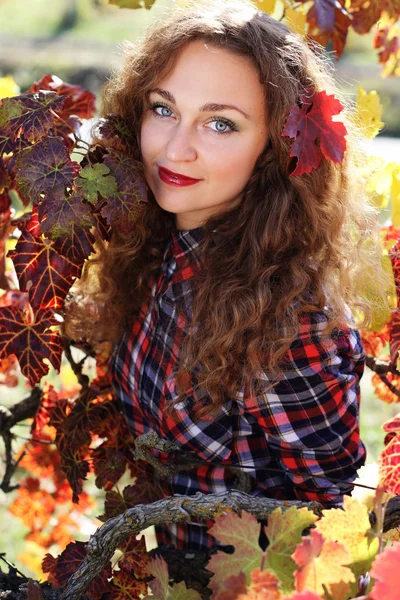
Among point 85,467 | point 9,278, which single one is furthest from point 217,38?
point 85,467

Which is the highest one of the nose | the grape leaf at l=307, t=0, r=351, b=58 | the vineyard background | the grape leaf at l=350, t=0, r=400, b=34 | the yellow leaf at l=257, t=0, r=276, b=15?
the vineyard background

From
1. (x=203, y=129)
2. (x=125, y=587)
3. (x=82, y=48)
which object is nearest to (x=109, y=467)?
(x=125, y=587)

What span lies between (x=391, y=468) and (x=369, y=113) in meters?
0.96

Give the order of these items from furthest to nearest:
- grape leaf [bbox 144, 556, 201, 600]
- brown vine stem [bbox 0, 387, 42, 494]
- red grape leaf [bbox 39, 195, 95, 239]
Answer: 1. brown vine stem [bbox 0, 387, 42, 494]
2. red grape leaf [bbox 39, 195, 95, 239]
3. grape leaf [bbox 144, 556, 201, 600]

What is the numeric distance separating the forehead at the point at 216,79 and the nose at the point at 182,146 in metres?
0.06

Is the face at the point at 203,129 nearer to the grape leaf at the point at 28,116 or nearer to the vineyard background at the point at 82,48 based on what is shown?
the grape leaf at the point at 28,116

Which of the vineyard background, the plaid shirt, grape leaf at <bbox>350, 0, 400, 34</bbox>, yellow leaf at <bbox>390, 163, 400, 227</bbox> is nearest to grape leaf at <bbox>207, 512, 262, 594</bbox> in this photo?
the plaid shirt

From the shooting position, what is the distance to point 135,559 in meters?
1.44

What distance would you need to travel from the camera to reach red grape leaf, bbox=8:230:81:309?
142 cm

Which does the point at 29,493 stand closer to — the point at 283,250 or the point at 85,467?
the point at 85,467

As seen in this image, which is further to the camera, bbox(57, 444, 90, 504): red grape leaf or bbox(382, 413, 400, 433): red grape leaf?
bbox(57, 444, 90, 504): red grape leaf

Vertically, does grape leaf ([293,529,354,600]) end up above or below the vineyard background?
below

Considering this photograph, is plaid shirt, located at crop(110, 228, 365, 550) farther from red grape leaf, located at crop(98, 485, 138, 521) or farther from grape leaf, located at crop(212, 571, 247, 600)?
grape leaf, located at crop(212, 571, 247, 600)

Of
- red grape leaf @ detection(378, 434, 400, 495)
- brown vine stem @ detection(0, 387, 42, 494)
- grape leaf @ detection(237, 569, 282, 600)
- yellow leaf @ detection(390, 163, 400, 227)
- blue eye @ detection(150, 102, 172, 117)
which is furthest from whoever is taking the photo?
brown vine stem @ detection(0, 387, 42, 494)
